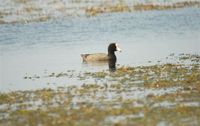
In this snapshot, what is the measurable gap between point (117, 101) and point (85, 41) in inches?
736

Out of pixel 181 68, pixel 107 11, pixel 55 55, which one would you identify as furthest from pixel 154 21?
pixel 181 68

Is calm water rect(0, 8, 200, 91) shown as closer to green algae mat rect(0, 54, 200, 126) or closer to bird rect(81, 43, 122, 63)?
bird rect(81, 43, 122, 63)

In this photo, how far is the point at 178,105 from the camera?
19250mm

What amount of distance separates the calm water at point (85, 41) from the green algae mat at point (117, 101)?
183 centimetres

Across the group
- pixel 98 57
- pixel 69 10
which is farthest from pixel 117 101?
pixel 69 10

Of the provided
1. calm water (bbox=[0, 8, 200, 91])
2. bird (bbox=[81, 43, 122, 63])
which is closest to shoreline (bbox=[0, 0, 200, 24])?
calm water (bbox=[0, 8, 200, 91])

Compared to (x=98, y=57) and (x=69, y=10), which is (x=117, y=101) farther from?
(x=69, y=10)

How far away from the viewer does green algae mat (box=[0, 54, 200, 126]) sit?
59.3 ft

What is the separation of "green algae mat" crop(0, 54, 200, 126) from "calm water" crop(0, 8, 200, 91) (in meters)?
1.83

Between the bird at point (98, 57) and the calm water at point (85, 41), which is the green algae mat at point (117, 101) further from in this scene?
the bird at point (98, 57)

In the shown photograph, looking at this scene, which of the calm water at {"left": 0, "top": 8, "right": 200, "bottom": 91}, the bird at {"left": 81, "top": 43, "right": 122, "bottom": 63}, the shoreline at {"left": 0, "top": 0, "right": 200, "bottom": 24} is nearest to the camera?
the calm water at {"left": 0, "top": 8, "right": 200, "bottom": 91}

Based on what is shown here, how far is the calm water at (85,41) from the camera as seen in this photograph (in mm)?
28609

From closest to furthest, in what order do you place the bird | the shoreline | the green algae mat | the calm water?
the green algae mat < the calm water < the bird < the shoreline

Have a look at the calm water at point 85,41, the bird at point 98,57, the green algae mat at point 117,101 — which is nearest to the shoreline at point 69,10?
the calm water at point 85,41
